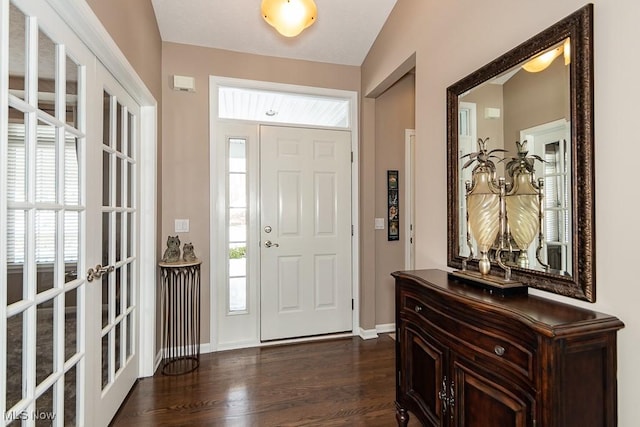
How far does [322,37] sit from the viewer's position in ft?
9.71

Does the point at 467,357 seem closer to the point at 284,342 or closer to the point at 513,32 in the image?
the point at 513,32

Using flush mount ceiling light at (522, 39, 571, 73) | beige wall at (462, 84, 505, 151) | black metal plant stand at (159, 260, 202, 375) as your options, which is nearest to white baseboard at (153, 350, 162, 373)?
black metal plant stand at (159, 260, 202, 375)

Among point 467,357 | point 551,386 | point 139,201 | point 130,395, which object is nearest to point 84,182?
point 139,201

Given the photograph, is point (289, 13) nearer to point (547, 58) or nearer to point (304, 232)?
point (547, 58)

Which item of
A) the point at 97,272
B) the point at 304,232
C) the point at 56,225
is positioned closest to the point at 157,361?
the point at 97,272

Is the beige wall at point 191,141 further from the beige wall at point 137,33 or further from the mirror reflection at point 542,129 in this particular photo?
the mirror reflection at point 542,129

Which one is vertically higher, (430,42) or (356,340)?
(430,42)

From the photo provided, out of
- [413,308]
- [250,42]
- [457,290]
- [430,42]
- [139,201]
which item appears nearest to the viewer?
[457,290]

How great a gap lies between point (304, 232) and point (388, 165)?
109cm

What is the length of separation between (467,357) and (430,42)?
194 centimetres

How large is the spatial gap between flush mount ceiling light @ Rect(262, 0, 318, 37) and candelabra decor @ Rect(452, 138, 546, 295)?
1178 millimetres

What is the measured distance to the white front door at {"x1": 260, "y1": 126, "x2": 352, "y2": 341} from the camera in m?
3.12

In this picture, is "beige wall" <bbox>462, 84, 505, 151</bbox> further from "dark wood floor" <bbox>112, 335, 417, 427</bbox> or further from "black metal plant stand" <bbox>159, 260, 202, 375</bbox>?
"black metal plant stand" <bbox>159, 260, 202, 375</bbox>

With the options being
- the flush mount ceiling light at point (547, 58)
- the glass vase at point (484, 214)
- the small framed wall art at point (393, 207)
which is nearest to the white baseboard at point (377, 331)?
the small framed wall art at point (393, 207)
